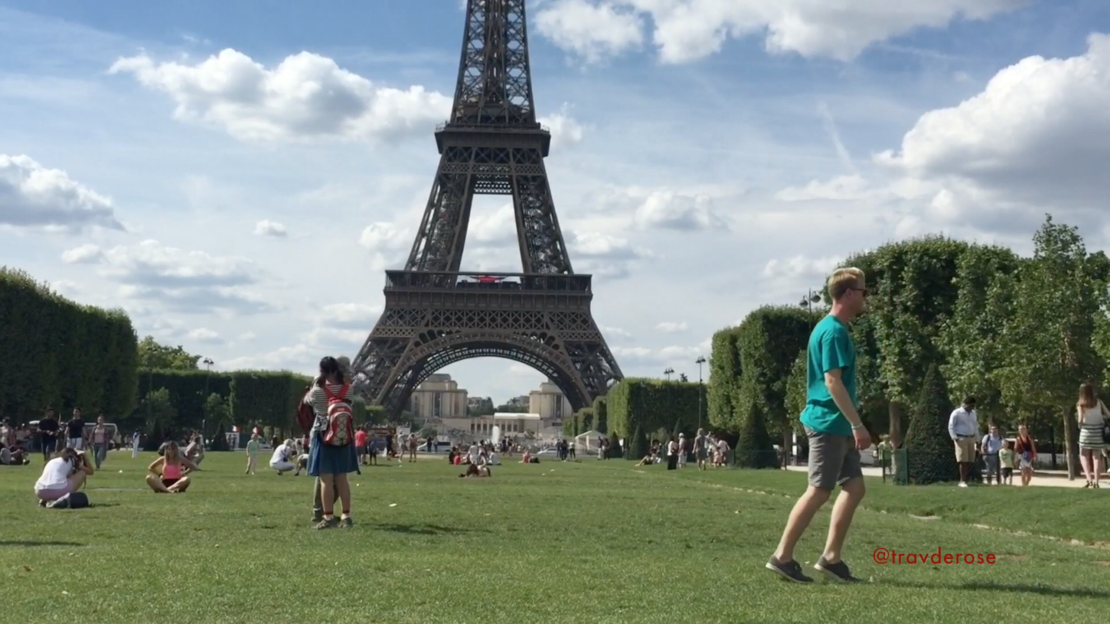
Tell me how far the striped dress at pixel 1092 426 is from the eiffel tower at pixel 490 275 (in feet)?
204

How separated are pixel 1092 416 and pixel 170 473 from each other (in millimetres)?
13914

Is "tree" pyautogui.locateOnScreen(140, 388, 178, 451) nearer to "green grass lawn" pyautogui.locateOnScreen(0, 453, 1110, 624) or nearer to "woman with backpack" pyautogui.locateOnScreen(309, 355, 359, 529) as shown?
"green grass lawn" pyautogui.locateOnScreen(0, 453, 1110, 624)

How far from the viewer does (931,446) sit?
85.4 ft

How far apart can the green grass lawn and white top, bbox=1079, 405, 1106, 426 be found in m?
3.52

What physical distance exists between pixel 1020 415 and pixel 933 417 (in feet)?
55.9

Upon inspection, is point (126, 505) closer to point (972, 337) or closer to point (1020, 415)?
point (972, 337)

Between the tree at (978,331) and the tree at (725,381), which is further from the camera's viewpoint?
the tree at (725,381)

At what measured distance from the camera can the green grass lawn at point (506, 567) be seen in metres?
6.77

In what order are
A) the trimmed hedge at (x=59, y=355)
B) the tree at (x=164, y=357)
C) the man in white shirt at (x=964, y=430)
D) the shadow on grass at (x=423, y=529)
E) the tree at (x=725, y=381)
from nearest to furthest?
the shadow on grass at (x=423, y=529) < the man in white shirt at (x=964, y=430) < the trimmed hedge at (x=59, y=355) < the tree at (x=725, y=381) < the tree at (x=164, y=357)

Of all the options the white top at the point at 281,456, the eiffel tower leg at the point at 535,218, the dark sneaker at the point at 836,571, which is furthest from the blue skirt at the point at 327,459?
the eiffel tower leg at the point at 535,218

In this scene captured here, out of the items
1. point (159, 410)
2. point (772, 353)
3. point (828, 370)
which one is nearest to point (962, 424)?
point (828, 370)

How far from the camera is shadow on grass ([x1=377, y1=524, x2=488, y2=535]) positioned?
12.1 m

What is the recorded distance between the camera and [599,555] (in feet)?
32.6

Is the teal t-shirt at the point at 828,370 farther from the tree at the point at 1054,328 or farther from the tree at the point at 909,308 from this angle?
the tree at the point at 909,308
